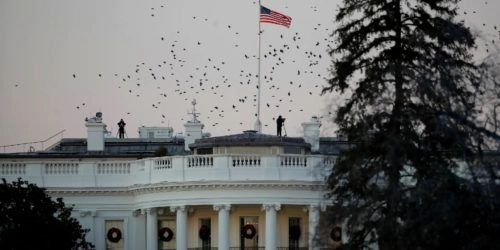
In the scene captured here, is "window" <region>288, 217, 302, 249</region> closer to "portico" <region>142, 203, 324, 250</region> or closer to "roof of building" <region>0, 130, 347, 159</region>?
"portico" <region>142, 203, 324, 250</region>

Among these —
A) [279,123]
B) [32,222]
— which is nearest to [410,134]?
[32,222]

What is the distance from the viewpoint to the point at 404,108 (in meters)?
110

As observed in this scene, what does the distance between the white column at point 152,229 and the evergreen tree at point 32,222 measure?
6.13 metres

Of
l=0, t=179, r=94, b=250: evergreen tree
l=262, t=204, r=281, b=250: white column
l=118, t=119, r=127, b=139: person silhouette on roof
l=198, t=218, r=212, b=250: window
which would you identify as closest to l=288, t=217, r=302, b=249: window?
l=262, t=204, r=281, b=250: white column

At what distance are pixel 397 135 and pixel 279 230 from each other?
3297cm

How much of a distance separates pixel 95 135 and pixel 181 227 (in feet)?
36.8

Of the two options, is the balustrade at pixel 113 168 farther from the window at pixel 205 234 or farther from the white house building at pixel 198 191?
the window at pixel 205 234

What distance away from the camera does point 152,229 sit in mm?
142000

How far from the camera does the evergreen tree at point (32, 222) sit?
431 ft

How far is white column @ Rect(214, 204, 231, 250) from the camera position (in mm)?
138875

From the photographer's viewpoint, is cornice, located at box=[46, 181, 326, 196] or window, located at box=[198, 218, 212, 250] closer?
cornice, located at box=[46, 181, 326, 196]

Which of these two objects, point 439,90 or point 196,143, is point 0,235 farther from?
point 439,90

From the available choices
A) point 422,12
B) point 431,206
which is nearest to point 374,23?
point 422,12

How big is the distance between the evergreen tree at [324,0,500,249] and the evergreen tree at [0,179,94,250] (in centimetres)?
2372
